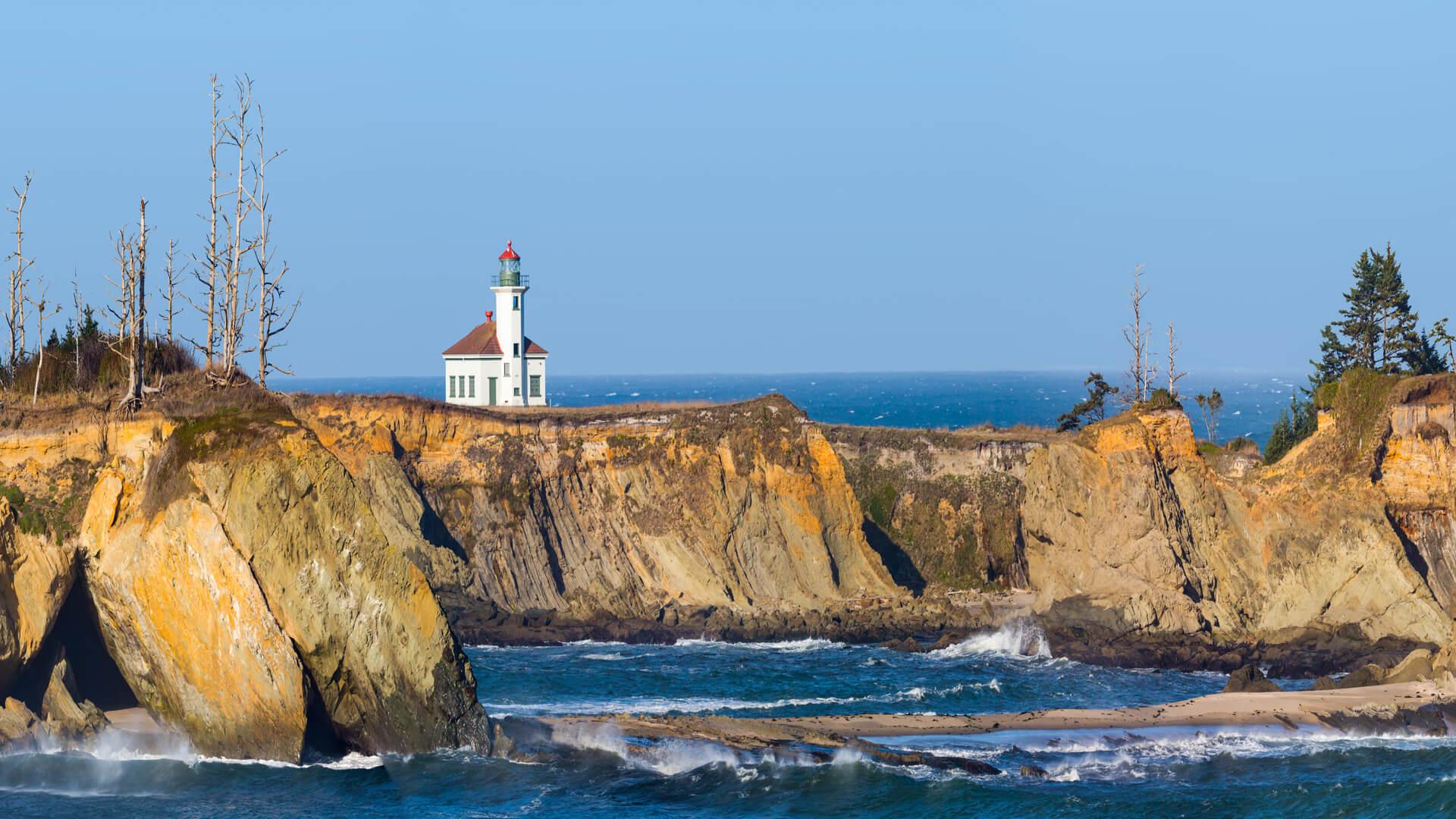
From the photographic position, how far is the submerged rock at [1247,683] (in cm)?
4809

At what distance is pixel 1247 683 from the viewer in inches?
1905

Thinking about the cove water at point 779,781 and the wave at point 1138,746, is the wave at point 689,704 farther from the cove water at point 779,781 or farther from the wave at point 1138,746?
the wave at point 1138,746

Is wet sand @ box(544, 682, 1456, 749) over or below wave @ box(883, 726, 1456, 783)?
over

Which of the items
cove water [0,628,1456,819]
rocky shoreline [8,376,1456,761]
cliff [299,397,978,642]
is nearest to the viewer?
cove water [0,628,1456,819]

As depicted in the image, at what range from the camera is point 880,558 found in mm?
69188

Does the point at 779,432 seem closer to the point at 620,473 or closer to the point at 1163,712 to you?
the point at 620,473

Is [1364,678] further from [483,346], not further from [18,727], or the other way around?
[483,346]

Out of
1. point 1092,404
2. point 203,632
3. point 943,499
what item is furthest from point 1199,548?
point 203,632

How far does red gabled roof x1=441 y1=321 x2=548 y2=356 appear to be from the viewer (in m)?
86.2

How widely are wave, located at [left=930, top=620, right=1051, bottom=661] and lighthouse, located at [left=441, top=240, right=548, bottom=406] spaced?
3286cm

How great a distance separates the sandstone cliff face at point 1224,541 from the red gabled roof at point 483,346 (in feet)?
102

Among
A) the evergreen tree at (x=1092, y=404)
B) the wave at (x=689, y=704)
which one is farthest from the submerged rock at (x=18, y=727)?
the evergreen tree at (x=1092, y=404)

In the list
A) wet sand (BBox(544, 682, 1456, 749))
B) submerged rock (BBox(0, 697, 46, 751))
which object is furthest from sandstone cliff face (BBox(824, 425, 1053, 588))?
submerged rock (BBox(0, 697, 46, 751))

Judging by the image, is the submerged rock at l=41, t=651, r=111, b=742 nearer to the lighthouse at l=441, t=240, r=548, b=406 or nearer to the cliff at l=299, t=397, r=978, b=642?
the cliff at l=299, t=397, r=978, b=642
